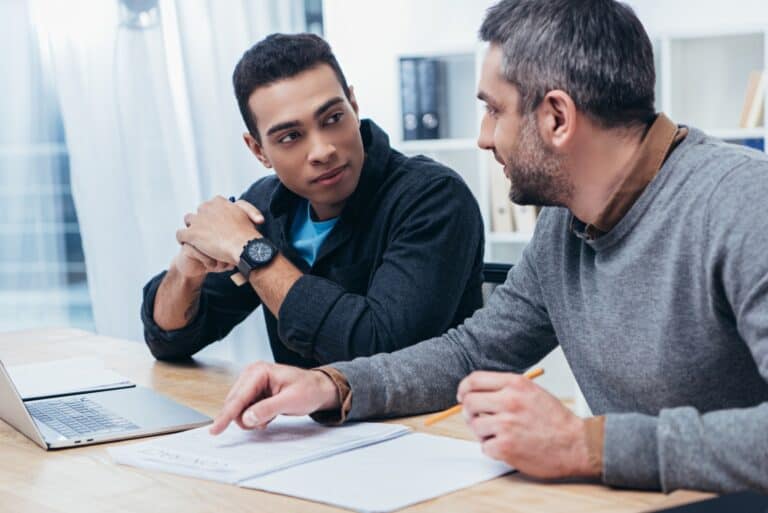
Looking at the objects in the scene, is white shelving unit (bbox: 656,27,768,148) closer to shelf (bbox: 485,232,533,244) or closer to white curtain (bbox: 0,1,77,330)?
shelf (bbox: 485,232,533,244)

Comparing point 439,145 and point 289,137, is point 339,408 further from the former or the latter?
point 439,145

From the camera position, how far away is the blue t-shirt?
192 centimetres

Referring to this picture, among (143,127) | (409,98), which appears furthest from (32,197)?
(409,98)

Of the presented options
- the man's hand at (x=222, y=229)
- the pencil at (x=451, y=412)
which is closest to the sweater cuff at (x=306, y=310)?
the man's hand at (x=222, y=229)

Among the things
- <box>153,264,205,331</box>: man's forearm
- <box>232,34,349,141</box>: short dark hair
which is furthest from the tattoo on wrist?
<box>232,34,349,141</box>: short dark hair

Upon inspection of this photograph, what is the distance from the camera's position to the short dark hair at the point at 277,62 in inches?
71.2

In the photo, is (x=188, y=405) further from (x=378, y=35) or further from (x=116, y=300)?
(x=378, y=35)

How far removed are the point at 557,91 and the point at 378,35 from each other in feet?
10.4

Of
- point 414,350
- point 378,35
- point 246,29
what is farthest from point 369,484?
point 378,35

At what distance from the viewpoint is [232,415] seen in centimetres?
128

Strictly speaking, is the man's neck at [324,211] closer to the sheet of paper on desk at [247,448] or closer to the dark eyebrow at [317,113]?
the dark eyebrow at [317,113]

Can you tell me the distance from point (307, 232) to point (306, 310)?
1.08 ft

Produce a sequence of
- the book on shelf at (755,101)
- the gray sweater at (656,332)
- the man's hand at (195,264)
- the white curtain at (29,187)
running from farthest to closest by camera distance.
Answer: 1. the book on shelf at (755,101)
2. the white curtain at (29,187)
3. the man's hand at (195,264)
4. the gray sweater at (656,332)

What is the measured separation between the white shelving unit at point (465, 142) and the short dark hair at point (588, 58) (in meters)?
2.54
